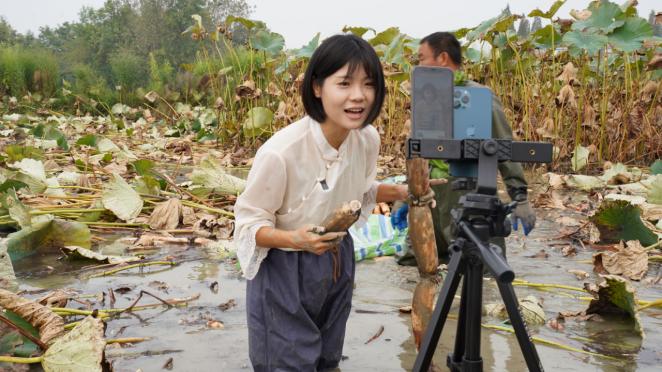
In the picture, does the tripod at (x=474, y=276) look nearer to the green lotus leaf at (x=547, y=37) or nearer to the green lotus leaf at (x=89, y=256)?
the green lotus leaf at (x=89, y=256)

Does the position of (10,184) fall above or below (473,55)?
below

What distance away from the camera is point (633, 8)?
529 cm

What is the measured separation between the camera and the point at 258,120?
7.20 metres

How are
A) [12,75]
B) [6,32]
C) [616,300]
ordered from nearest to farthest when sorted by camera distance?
[616,300], [12,75], [6,32]

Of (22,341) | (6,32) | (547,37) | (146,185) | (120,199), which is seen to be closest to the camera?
(22,341)

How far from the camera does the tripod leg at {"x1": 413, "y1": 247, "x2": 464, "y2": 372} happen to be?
1.49m

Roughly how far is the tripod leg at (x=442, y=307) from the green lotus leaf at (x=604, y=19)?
4.38 meters

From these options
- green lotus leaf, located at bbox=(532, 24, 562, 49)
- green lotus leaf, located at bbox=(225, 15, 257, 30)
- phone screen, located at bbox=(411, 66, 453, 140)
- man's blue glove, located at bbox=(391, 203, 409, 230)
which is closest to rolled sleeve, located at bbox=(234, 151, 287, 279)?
phone screen, located at bbox=(411, 66, 453, 140)

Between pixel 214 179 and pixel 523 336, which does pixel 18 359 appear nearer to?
pixel 523 336

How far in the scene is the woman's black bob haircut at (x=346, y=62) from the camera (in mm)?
1777

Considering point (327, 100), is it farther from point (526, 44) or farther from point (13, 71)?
point (13, 71)

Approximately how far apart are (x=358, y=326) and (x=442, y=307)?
1.09 metres

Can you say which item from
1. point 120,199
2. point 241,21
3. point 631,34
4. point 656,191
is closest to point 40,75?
point 241,21

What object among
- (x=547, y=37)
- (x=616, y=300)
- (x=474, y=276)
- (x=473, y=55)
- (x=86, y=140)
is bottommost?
(x=616, y=300)
